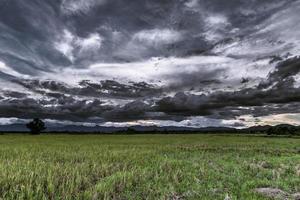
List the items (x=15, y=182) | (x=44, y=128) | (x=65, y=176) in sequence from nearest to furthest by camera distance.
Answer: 1. (x=15, y=182)
2. (x=65, y=176)
3. (x=44, y=128)

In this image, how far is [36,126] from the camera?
156 meters

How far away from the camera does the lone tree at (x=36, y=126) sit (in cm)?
15625

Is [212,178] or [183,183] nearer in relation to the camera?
[183,183]

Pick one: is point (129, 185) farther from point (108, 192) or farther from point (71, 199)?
point (71, 199)

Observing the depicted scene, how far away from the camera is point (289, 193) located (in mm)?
11734

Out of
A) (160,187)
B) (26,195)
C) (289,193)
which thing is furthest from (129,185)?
(289,193)

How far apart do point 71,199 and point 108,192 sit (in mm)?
1375

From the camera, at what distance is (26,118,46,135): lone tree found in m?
156

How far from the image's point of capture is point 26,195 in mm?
9562

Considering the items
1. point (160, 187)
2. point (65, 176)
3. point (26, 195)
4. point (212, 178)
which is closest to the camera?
point (26, 195)

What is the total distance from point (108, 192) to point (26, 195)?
2.69m

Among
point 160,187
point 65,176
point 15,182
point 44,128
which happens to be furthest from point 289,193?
point 44,128

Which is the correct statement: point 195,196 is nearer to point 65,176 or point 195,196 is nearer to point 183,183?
point 183,183

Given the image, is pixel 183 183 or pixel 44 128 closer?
pixel 183 183
